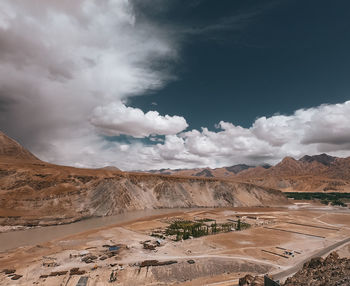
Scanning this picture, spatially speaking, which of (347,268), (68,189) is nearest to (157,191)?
(68,189)

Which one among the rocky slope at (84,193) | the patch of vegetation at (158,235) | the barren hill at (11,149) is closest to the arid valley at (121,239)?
the rocky slope at (84,193)

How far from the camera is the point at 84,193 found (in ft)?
320

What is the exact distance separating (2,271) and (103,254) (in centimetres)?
1587

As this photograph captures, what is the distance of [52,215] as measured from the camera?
263 ft

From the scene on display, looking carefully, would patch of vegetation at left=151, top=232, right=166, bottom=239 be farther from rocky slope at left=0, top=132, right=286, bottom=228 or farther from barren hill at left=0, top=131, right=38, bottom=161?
barren hill at left=0, top=131, right=38, bottom=161

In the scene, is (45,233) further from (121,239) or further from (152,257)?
(152,257)

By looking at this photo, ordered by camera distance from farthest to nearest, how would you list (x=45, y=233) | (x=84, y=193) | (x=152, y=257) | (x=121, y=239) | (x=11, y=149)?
1. (x=11, y=149)
2. (x=84, y=193)
3. (x=45, y=233)
4. (x=121, y=239)
5. (x=152, y=257)

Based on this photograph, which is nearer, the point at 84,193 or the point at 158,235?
the point at 158,235

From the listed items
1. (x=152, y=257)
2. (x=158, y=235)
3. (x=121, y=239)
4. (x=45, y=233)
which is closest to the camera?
(x=152, y=257)

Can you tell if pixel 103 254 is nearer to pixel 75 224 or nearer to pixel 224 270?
pixel 224 270

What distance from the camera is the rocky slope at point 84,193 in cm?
8075

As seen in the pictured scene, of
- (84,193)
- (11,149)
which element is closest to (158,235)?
(84,193)

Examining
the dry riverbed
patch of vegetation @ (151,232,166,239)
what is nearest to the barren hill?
the dry riverbed

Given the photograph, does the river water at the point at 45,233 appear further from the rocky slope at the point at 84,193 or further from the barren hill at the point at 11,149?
the barren hill at the point at 11,149
